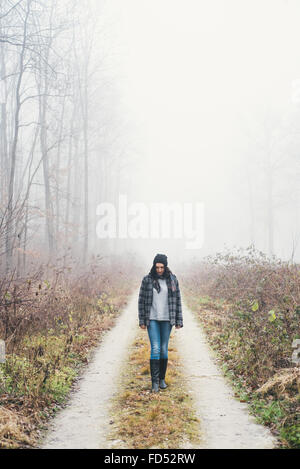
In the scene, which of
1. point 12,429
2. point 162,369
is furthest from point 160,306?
point 12,429

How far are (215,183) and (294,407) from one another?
68769 millimetres

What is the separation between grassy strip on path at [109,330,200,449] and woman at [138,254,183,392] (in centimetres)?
42

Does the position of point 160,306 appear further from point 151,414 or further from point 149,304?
point 151,414

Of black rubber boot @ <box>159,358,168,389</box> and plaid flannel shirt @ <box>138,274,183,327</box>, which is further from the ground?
plaid flannel shirt @ <box>138,274,183,327</box>

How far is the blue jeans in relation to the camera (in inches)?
244

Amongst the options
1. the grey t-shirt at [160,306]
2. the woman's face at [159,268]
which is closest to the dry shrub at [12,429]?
the grey t-shirt at [160,306]

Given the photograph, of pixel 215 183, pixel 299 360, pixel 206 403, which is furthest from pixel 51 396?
pixel 215 183

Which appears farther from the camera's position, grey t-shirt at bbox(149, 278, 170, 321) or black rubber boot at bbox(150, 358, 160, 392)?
grey t-shirt at bbox(149, 278, 170, 321)

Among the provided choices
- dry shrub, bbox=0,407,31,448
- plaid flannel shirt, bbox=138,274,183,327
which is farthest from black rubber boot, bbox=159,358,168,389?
dry shrub, bbox=0,407,31,448

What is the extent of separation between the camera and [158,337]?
630 centimetres

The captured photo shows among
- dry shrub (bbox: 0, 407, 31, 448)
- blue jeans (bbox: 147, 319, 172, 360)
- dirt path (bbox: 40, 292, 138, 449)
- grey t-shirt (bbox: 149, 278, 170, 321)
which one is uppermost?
grey t-shirt (bbox: 149, 278, 170, 321)

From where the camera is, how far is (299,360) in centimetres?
595

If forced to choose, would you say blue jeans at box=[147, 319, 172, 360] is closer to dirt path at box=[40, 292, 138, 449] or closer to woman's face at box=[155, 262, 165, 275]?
woman's face at box=[155, 262, 165, 275]
